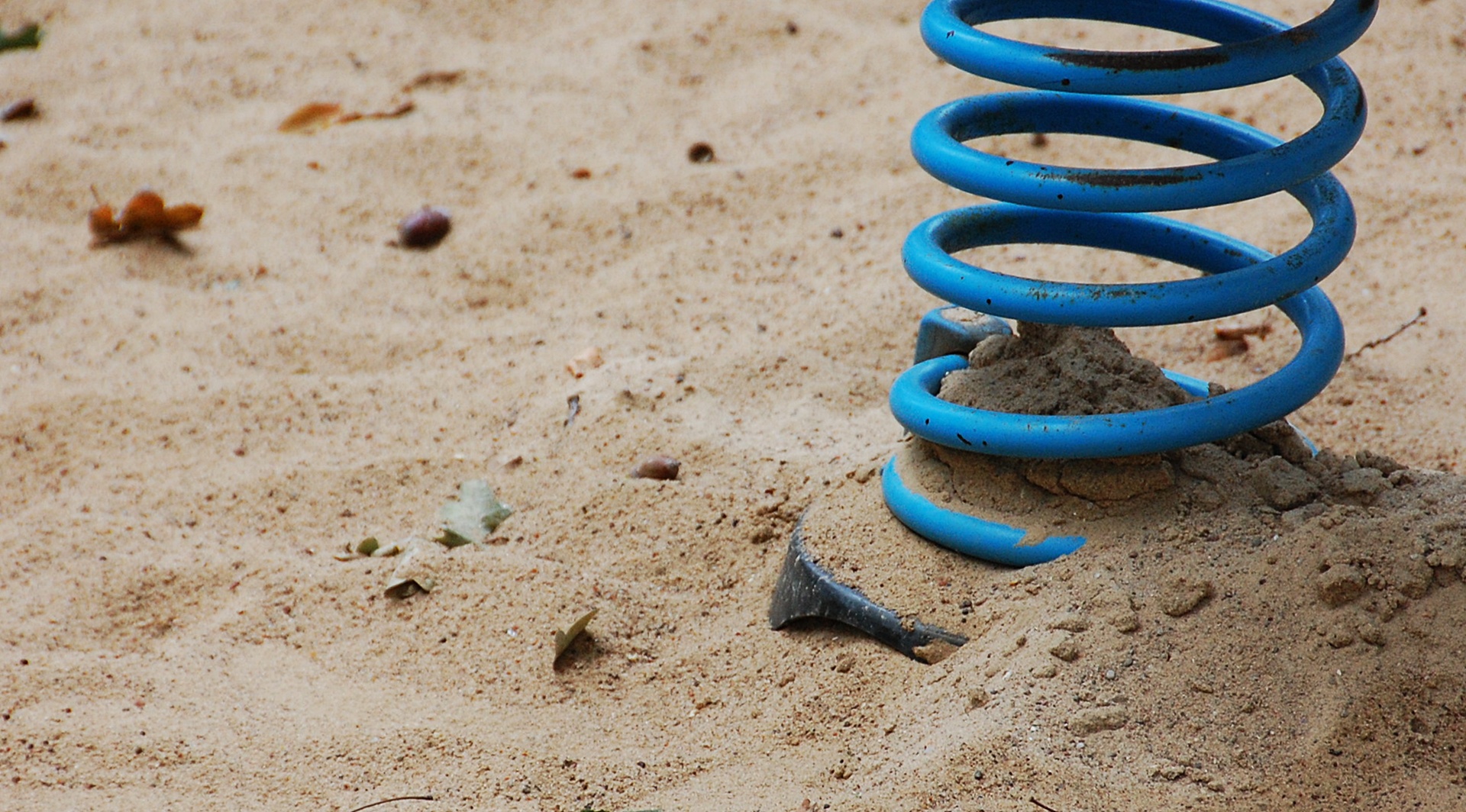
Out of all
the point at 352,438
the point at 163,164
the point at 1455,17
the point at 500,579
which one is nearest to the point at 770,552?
the point at 500,579

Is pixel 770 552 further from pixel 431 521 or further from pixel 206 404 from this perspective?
pixel 206 404

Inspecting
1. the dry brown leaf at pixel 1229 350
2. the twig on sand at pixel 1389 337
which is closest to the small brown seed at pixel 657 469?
the dry brown leaf at pixel 1229 350

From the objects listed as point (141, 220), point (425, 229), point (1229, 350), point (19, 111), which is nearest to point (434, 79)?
point (425, 229)

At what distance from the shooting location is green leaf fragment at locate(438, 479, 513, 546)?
2371 millimetres

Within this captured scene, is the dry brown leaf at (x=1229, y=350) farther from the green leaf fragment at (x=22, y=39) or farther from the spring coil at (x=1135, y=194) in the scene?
the green leaf fragment at (x=22, y=39)

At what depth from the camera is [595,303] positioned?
319 cm

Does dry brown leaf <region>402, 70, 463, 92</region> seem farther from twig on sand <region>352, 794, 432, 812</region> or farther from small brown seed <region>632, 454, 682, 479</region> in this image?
twig on sand <region>352, 794, 432, 812</region>

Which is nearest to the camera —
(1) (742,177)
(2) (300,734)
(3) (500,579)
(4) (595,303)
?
(2) (300,734)

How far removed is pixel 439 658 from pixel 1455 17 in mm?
3458

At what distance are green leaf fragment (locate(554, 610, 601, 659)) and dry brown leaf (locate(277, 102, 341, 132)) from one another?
255cm

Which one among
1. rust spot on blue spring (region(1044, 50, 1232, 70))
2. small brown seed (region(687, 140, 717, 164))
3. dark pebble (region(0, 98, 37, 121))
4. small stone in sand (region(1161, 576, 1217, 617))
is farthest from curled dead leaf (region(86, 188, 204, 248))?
small stone in sand (region(1161, 576, 1217, 617))

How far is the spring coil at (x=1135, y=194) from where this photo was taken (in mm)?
1733

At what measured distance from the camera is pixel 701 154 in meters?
3.77

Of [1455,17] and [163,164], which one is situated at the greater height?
[1455,17]
